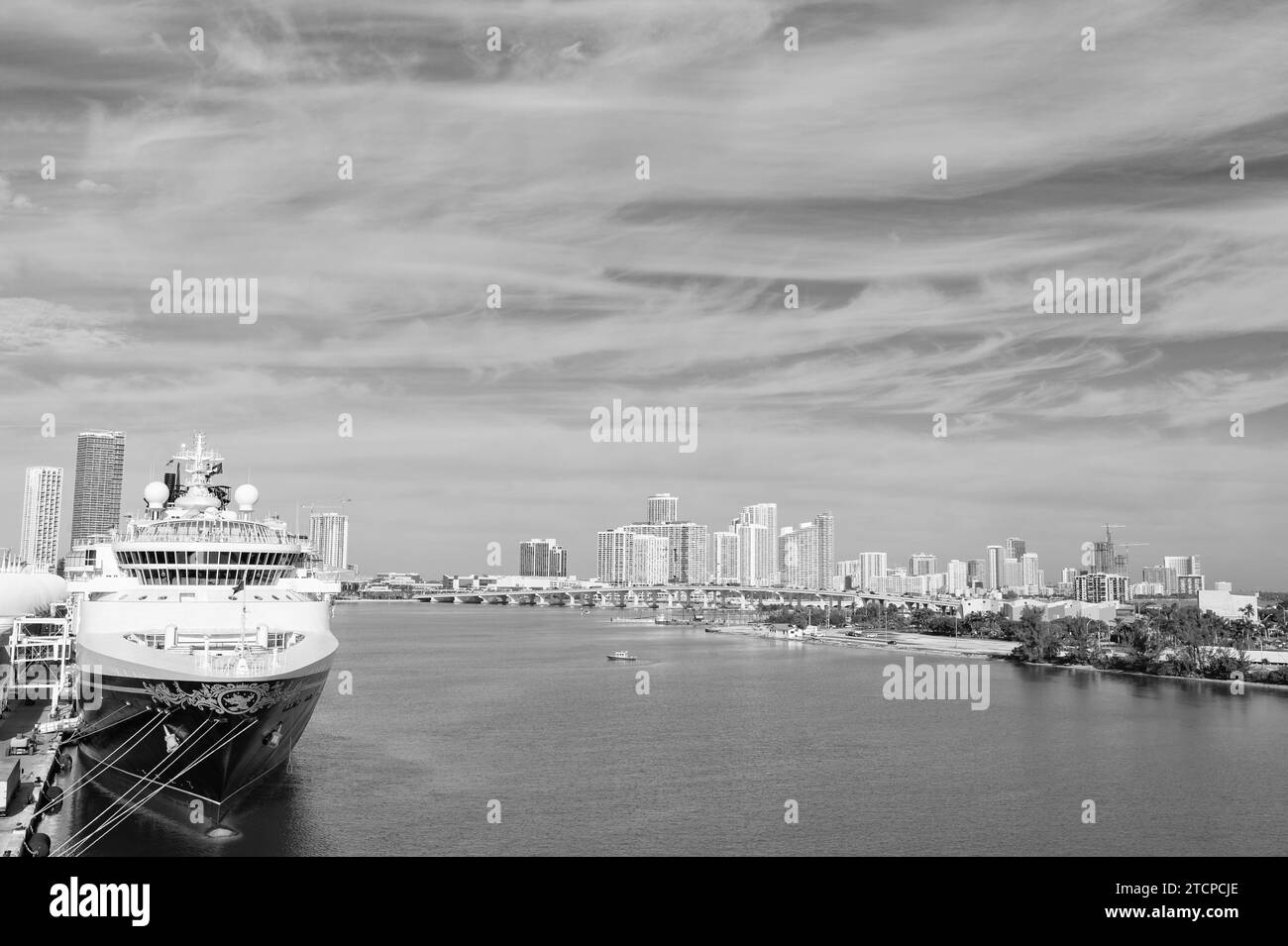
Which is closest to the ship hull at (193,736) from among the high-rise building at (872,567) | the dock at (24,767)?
the dock at (24,767)

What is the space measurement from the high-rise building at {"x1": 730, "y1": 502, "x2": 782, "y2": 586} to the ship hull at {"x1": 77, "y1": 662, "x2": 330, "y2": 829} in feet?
424

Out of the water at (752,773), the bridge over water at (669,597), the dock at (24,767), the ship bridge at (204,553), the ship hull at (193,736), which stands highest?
the ship bridge at (204,553)

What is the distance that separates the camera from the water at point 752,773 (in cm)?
1465

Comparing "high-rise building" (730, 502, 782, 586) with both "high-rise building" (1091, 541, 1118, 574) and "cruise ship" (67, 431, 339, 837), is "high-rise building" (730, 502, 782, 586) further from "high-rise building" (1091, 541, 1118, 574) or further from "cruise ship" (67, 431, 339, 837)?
"cruise ship" (67, 431, 339, 837)

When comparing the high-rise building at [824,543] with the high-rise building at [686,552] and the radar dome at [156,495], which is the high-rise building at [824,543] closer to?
the high-rise building at [686,552]

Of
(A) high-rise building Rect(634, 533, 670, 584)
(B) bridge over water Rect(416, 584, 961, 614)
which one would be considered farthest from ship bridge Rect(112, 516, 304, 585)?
(A) high-rise building Rect(634, 533, 670, 584)

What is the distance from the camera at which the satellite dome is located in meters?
19.0

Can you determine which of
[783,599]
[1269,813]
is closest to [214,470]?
[1269,813]

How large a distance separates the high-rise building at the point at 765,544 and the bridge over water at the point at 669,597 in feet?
37.6

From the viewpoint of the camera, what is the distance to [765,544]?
14888 centimetres

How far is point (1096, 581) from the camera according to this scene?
121 metres

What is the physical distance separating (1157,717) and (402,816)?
22.0m

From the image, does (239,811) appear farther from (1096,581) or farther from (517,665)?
(1096,581)

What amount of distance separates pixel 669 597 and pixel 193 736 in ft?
395
